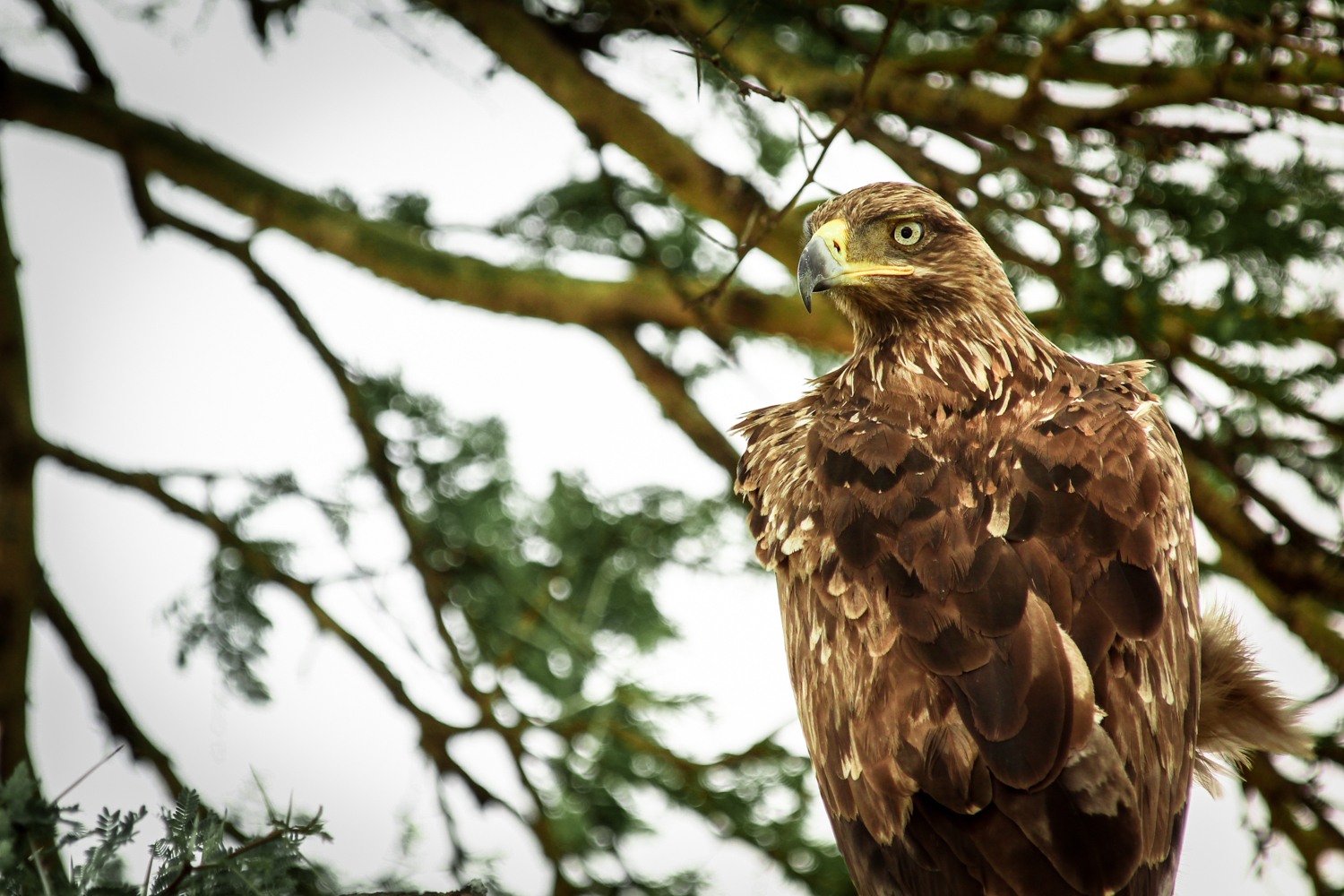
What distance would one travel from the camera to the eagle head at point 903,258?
9.75ft

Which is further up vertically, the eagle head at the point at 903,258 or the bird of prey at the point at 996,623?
the eagle head at the point at 903,258

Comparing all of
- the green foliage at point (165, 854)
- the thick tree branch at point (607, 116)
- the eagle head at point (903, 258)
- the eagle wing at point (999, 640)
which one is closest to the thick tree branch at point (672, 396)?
the thick tree branch at point (607, 116)

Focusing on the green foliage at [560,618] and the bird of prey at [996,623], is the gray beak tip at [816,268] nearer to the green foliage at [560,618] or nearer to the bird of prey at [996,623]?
the bird of prey at [996,623]

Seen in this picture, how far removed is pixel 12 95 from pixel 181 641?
269 centimetres

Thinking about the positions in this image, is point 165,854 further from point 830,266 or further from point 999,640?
point 830,266

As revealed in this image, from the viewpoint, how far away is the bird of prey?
2125 mm

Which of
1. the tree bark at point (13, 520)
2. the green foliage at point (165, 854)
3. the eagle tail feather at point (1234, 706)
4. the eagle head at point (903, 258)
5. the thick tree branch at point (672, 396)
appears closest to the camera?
the green foliage at point (165, 854)

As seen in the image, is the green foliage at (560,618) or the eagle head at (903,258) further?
the green foliage at (560,618)

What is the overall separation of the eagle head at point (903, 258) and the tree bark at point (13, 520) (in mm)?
3898

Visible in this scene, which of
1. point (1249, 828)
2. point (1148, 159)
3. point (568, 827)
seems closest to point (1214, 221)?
point (1148, 159)

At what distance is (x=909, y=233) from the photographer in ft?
10.0

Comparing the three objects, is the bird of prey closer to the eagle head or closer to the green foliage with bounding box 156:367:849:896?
the eagle head

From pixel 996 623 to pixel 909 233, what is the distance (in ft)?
4.13

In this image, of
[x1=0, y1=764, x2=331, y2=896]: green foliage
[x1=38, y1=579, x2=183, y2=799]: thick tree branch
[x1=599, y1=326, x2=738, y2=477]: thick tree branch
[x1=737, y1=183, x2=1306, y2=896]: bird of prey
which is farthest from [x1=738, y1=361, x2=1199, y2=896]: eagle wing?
[x1=38, y1=579, x2=183, y2=799]: thick tree branch
